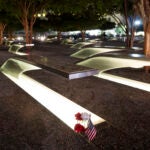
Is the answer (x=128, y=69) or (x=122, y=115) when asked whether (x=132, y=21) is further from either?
(x=122, y=115)

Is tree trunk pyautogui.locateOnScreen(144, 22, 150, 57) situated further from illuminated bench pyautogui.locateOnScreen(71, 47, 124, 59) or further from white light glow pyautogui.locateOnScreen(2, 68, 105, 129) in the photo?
white light glow pyautogui.locateOnScreen(2, 68, 105, 129)

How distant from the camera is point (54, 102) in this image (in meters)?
6.91

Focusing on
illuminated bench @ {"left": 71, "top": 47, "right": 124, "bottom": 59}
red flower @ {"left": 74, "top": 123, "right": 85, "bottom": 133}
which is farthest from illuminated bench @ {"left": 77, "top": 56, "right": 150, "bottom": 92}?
illuminated bench @ {"left": 71, "top": 47, "right": 124, "bottom": 59}

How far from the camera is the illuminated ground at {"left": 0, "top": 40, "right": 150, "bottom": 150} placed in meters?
4.41

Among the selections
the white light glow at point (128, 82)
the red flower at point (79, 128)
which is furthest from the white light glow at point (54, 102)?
the white light glow at point (128, 82)

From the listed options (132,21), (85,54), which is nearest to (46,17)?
(132,21)

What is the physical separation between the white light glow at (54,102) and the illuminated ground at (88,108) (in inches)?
7.2

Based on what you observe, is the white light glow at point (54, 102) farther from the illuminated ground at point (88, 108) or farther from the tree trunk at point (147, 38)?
the tree trunk at point (147, 38)

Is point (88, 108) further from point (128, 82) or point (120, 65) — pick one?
point (128, 82)

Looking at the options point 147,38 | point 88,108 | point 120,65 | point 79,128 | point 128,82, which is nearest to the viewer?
point 79,128

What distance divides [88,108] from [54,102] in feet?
3.82

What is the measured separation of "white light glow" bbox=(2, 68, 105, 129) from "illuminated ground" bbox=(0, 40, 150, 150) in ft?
0.60

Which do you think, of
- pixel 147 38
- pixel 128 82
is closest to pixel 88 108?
pixel 128 82

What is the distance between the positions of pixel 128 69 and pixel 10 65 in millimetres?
5848
